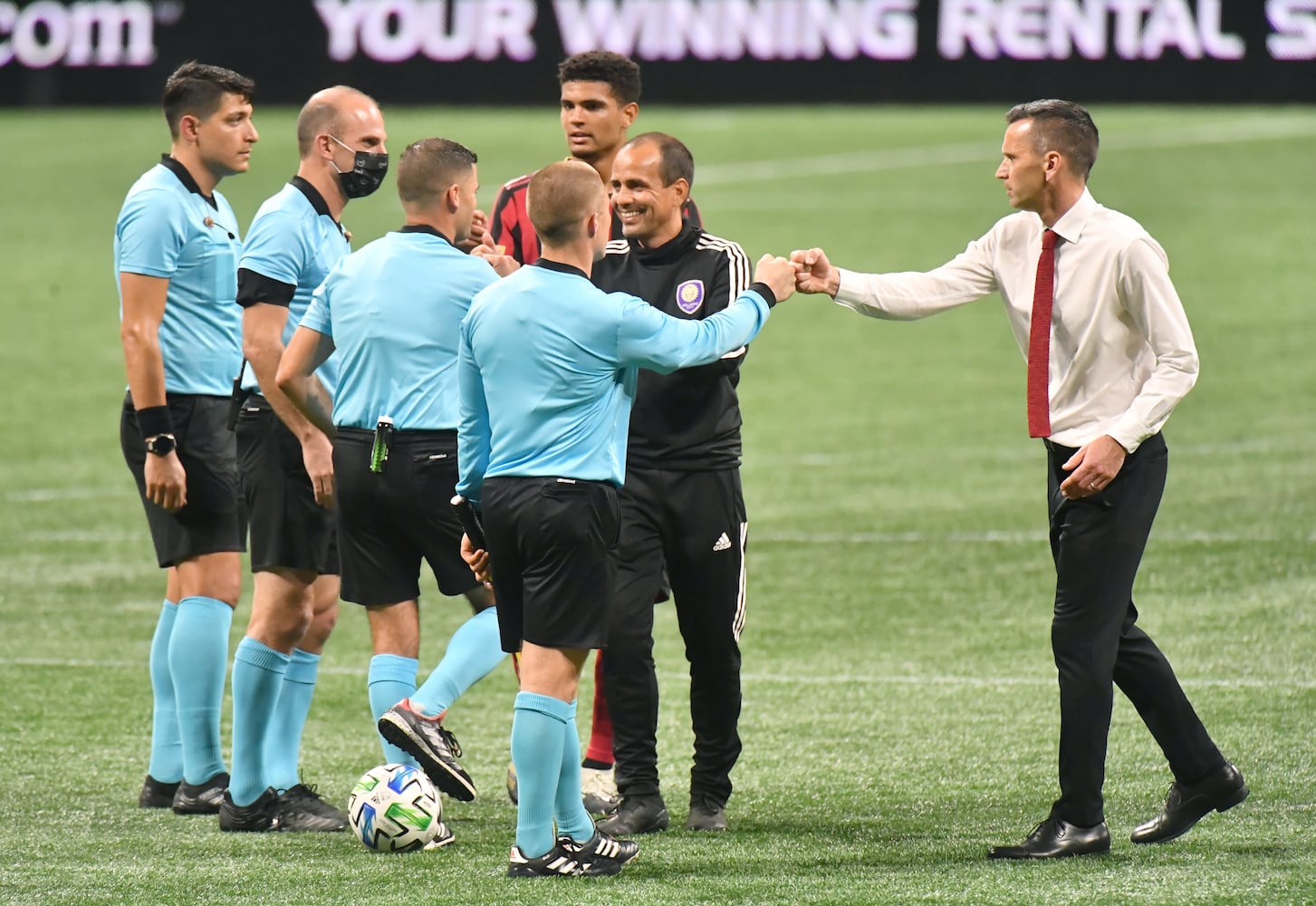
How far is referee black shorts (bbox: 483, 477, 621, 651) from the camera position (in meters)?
5.16

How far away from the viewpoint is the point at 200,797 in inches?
249

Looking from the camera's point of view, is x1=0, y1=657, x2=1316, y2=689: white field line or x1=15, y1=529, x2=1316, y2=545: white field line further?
x1=15, y1=529, x2=1316, y2=545: white field line

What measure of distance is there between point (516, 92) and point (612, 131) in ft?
71.4

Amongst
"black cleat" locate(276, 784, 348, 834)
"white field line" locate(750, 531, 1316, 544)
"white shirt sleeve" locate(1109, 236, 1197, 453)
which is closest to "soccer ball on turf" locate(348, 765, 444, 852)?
"black cleat" locate(276, 784, 348, 834)

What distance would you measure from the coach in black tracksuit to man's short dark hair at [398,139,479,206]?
514 mm

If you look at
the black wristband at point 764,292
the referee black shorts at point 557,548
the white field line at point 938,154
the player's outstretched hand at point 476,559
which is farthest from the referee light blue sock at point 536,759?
the white field line at point 938,154

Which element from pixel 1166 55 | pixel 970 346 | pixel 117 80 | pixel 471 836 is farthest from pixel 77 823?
pixel 117 80

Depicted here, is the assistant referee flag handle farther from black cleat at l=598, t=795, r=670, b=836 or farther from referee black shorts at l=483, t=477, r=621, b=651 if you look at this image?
black cleat at l=598, t=795, r=670, b=836

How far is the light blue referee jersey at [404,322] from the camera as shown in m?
5.67

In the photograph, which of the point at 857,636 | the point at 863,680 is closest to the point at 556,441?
the point at 863,680

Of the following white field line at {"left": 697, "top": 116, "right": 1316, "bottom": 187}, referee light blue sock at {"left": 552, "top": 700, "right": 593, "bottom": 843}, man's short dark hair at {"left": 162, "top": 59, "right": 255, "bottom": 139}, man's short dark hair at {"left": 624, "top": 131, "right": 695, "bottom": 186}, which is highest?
white field line at {"left": 697, "top": 116, "right": 1316, "bottom": 187}

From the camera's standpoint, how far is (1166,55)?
25.9 m

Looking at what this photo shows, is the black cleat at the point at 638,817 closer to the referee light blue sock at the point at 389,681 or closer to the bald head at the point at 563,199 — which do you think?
the referee light blue sock at the point at 389,681

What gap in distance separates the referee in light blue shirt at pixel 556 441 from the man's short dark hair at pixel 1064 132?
1070 mm
